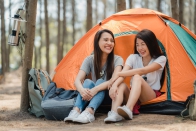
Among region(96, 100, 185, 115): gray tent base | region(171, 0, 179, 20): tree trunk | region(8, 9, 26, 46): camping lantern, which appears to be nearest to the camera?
region(96, 100, 185, 115): gray tent base

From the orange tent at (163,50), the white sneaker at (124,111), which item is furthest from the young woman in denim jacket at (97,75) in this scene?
the orange tent at (163,50)

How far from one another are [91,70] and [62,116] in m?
0.81

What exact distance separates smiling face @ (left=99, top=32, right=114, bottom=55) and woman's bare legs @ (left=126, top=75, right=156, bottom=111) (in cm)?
63

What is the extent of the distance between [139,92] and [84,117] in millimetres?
776

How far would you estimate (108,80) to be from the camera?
4254 mm

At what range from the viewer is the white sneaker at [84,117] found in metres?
3.69

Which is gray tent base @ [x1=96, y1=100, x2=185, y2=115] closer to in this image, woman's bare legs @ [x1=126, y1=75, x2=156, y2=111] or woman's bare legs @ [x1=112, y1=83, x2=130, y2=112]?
woman's bare legs @ [x1=126, y1=75, x2=156, y2=111]

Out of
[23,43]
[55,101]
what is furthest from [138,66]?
[23,43]

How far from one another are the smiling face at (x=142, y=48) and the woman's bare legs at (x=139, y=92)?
52cm

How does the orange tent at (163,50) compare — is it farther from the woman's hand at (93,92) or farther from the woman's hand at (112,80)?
the woman's hand at (93,92)

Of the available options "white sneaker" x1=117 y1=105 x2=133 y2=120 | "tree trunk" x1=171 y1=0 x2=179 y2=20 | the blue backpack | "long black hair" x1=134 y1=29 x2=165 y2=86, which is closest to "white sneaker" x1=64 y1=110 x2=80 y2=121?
the blue backpack

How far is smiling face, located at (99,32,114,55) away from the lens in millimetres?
4320

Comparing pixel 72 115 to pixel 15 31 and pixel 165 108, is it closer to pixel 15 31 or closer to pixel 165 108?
pixel 165 108

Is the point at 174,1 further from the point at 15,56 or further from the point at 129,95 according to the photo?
the point at 15,56
